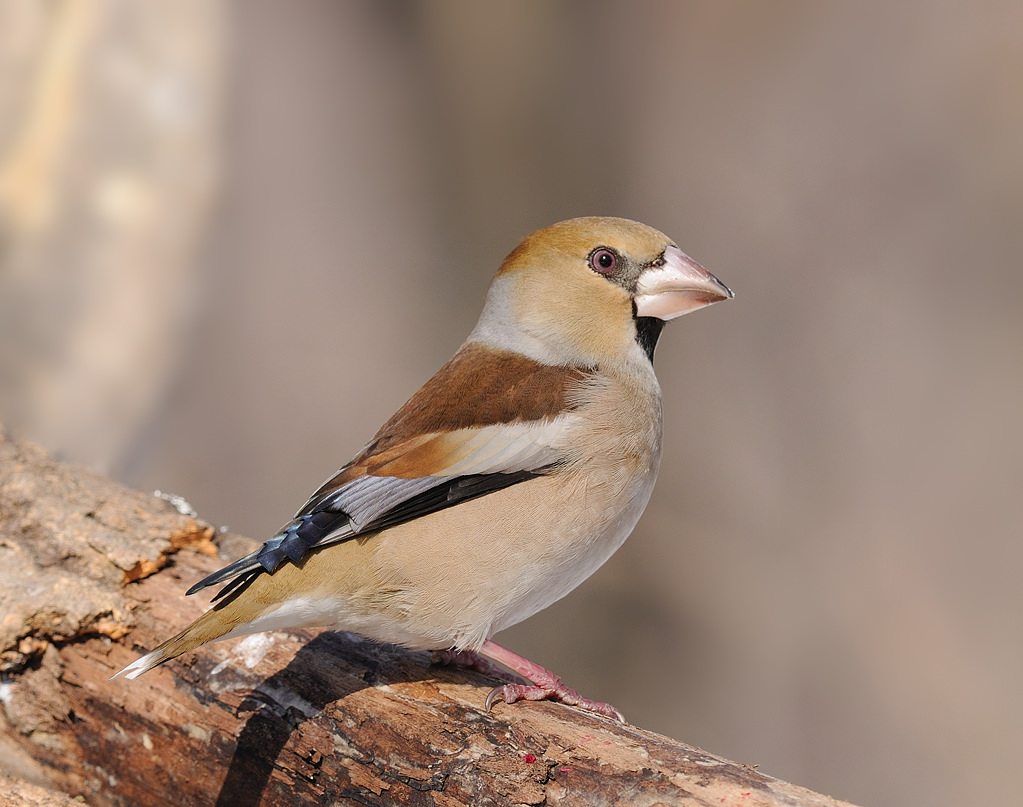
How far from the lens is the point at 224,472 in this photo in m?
5.73

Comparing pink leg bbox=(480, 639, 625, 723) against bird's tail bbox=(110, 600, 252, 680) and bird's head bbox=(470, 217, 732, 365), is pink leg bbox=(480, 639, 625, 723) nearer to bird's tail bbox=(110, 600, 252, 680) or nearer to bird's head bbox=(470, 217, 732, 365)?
bird's tail bbox=(110, 600, 252, 680)

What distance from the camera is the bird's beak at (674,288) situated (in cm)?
286

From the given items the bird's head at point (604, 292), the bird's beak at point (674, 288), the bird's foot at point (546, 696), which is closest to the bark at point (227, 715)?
the bird's foot at point (546, 696)

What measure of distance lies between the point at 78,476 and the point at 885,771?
4.62m

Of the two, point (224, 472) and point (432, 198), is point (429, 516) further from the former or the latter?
point (432, 198)

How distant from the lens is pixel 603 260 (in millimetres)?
2914

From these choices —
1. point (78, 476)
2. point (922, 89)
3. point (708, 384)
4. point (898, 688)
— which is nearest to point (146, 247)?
point (78, 476)

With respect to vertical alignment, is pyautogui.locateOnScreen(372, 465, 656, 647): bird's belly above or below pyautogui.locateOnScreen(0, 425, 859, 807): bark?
above

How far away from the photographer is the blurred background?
18.2 feet

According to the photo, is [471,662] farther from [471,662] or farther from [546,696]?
[546,696]

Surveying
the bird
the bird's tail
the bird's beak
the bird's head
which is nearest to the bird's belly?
the bird

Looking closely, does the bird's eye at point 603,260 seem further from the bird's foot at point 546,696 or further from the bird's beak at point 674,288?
the bird's foot at point 546,696

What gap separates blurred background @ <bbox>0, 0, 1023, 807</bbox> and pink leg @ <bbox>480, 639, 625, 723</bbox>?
331 cm

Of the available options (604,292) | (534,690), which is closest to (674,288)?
(604,292)
